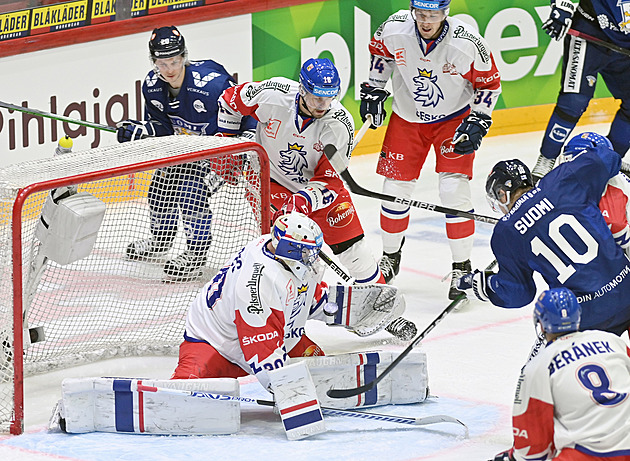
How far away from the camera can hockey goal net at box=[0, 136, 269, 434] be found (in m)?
4.61

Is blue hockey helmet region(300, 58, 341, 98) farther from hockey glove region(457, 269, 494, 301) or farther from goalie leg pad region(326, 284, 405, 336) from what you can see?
hockey glove region(457, 269, 494, 301)

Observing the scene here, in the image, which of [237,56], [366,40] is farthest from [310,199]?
[366,40]

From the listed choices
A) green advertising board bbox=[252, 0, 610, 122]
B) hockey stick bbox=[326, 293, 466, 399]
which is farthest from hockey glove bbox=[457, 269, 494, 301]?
green advertising board bbox=[252, 0, 610, 122]

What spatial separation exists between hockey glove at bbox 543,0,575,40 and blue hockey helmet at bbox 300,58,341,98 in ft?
5.76

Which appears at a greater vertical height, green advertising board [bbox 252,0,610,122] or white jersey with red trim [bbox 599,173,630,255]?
green advertising board [bbox 252,0,610,122]

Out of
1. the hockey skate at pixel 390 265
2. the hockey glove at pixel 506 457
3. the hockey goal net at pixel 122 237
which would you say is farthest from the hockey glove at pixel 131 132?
the hockey glove at pixel 506 457

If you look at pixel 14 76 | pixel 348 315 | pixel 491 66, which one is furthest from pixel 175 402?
pixel 14 76

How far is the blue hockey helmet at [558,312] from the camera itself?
342 centimetres

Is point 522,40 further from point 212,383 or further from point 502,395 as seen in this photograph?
point 212,383

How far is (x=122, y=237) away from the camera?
5309 mm

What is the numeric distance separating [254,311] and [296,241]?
26cm

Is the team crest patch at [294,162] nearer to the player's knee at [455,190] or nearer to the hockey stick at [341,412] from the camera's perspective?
the player's knee at [455,190]

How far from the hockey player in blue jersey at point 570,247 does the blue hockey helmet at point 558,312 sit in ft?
1.66

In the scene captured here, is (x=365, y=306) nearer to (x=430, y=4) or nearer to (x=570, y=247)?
(x=570, y=247)
